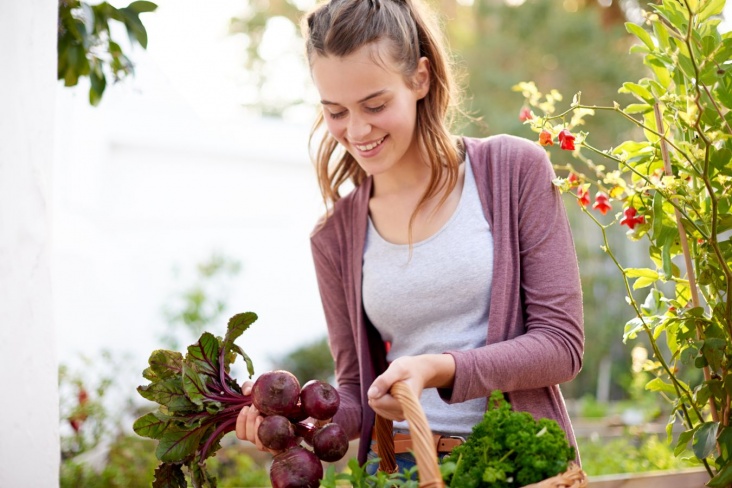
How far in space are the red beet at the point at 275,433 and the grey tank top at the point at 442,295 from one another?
0.45m

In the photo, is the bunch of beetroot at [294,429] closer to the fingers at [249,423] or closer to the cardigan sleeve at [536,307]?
the fingers at [249,423]

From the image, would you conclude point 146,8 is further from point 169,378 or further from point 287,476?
point 287,476

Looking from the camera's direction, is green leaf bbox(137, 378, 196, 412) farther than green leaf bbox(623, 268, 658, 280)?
No

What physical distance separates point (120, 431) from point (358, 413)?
→ 342 centimetres

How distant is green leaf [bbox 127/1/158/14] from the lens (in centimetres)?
224

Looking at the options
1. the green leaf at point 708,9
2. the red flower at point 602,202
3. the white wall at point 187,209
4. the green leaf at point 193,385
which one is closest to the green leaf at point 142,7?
the green leaf at point 193,385

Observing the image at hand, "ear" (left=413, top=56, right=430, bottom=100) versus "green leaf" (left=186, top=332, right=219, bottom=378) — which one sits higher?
"ear" (left=413, top=56, right=430, bottom=100)

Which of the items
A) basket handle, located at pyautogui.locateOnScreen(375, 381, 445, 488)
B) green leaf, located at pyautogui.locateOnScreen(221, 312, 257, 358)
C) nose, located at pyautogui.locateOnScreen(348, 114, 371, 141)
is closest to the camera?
basket handle, located at pyautogui.locateOnScreen(375, 381, 445, 488)

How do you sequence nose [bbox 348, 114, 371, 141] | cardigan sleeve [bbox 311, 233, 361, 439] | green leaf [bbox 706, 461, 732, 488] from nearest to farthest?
1. green leaf [bbox 706, 461, 732, 488]
2. nose [bbox 348, 114, 371, 141]
3. cardigan sleeve [bbox 311, 233, 361, 439]

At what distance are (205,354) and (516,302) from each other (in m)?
0.72

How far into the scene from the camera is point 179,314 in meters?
6.20

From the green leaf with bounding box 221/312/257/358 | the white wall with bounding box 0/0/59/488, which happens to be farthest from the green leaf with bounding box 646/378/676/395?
the white wall with bounding box 0/0/59/488

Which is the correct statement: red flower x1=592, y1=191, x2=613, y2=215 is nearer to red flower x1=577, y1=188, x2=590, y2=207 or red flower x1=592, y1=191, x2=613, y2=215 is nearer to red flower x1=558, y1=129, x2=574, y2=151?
red flower x1=577, y1=188, x2=590, y2=207

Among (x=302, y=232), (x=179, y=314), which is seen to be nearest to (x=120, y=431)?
(x=179, y=314)
